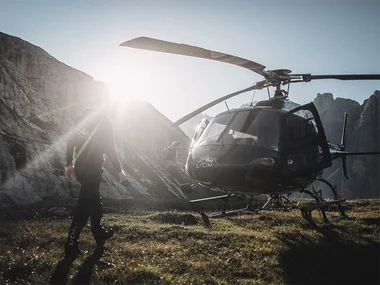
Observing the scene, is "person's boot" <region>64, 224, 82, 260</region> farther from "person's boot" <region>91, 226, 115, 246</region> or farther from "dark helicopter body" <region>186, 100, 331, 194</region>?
"dark helicopter body" <region>186, 100, 331, 194</region>

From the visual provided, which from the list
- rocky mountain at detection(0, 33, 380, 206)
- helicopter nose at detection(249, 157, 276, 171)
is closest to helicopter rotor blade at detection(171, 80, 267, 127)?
helicopter nose at detection(249, 157, 276, 171)

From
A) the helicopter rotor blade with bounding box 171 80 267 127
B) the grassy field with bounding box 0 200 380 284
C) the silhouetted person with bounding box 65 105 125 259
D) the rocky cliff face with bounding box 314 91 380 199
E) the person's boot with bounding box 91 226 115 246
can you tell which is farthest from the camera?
the rocky cliff face with bounding box 314 91 380 199

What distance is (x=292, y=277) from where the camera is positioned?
4.90 meters

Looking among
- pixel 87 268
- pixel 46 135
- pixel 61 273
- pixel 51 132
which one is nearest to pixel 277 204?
pixel 87 268

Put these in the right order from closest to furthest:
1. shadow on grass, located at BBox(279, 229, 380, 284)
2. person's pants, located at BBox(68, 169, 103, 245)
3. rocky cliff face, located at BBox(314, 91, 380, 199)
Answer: shadow on grass, located at BBox(279, 229, 380, 284) < person's pants, located at BBox(68, 169, 103, 245) < rocky cliff face, located at BBox(314, 91, 380, 199)

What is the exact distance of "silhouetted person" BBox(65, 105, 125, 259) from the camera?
5.95m

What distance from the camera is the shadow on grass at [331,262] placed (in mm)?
4832

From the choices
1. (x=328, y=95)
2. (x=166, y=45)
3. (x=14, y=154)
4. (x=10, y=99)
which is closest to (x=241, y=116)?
(x=166, y=45)

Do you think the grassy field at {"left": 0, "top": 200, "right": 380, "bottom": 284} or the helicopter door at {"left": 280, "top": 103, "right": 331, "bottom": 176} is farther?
the helicopter door at {"left": 280, "top": 103, "right": 331, "bottom": 176}

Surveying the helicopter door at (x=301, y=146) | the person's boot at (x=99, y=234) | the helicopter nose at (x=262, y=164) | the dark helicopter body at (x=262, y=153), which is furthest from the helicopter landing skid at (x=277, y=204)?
the person's boot at (x=99, y=234)

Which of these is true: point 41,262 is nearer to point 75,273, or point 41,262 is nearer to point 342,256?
point 75,273

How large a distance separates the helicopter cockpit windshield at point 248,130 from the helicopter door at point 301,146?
0.89 ft

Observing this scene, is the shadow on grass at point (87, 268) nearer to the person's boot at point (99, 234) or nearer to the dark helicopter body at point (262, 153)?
the person's boot at point (99, 234)

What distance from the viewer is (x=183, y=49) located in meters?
6.38
